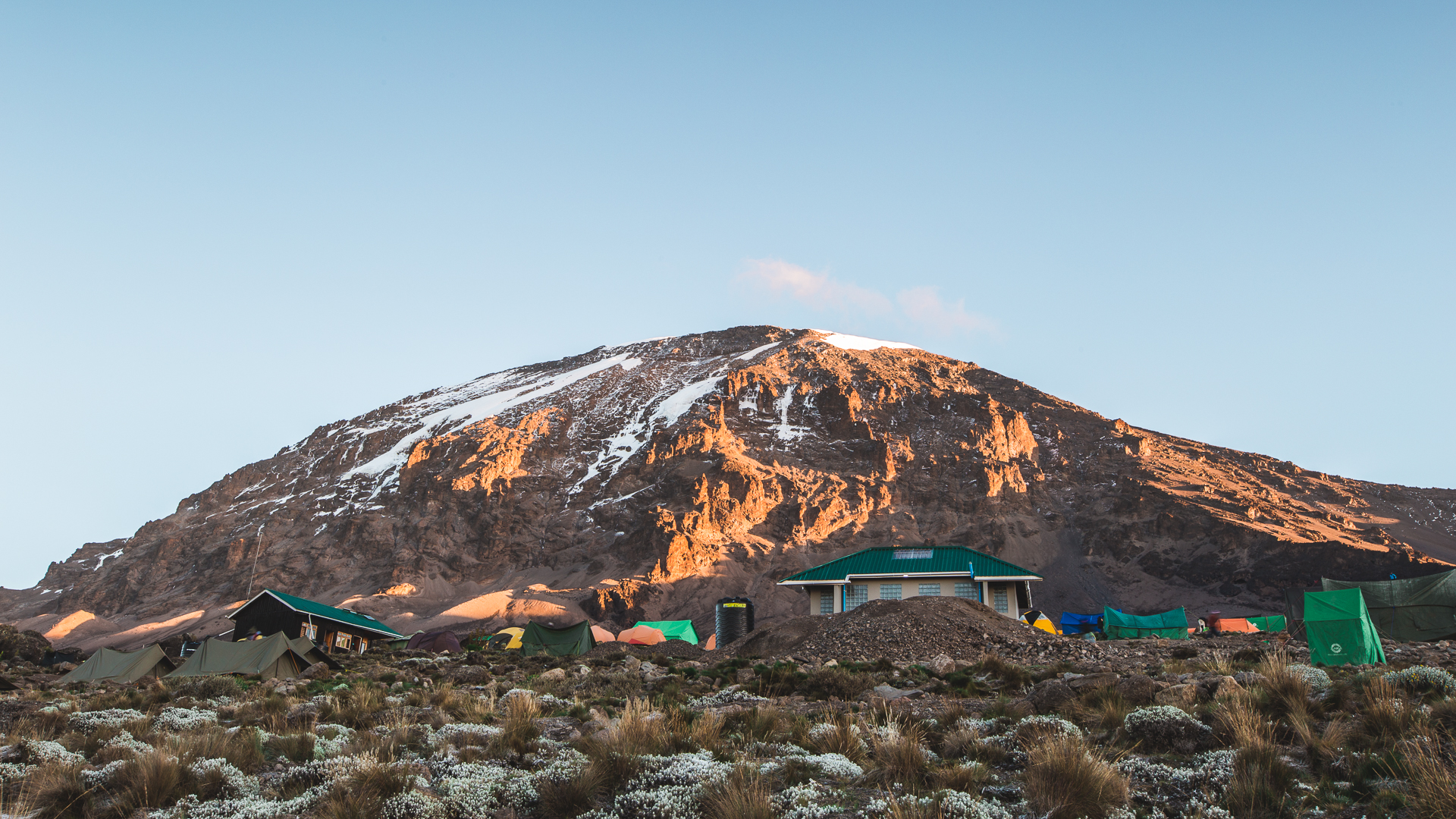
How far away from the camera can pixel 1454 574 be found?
22.5 m

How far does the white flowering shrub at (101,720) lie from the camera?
10891mm

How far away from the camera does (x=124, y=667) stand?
22094mm

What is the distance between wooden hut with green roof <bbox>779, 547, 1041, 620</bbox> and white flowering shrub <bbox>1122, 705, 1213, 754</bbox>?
24.3 metres

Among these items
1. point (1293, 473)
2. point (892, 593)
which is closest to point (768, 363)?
point (1293, 473)

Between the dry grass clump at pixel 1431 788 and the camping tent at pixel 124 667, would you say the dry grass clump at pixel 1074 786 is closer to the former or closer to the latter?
the dry grass clump at pixel 1431 788

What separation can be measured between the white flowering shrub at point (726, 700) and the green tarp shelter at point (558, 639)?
21809 mm

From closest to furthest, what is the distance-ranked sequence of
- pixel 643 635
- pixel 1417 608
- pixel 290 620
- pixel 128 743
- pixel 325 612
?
pixel 128 743 < pixel 1417 608 < pixel 290 620 < pixel 643 635 < pixel 325 612

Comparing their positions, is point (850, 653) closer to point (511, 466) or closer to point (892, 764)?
point (892, 764)

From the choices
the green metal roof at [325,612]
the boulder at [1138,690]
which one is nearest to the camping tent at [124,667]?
the green metal roof at [325,612]

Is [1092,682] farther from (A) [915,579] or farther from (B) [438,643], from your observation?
(B) [438,643]

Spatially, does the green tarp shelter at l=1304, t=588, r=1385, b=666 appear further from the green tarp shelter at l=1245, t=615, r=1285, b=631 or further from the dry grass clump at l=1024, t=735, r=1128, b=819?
the green tarp shelter at l=1245, t=615, r=1285, b=631

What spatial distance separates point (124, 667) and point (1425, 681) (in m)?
27.0

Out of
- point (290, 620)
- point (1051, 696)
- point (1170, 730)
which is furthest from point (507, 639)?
point (1170, 730)

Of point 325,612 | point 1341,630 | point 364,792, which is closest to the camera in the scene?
point 364,792
